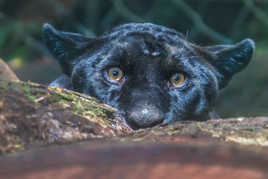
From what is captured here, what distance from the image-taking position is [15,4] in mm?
10086

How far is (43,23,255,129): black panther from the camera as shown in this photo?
118 inches

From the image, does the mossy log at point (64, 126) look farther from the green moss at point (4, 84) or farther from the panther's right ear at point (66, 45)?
the panther's right ear at point (66, 45)

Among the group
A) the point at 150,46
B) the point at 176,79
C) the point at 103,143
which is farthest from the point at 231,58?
the point at 103,143

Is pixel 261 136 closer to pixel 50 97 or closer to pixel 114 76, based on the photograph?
pixel 50 97

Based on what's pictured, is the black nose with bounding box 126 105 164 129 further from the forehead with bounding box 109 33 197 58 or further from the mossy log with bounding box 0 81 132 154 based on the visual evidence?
the forehead with bounding box 109 33 197 58

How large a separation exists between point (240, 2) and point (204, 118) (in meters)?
6.84

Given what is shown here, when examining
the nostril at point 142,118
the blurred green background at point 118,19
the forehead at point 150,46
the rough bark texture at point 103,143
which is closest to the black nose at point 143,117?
the nostril at point 142,118

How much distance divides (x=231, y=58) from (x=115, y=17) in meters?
6.62

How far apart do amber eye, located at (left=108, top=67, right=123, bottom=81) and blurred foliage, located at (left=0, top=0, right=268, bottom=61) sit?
5837mm

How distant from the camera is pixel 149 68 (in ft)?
10.2

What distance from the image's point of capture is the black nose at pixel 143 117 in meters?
2.65

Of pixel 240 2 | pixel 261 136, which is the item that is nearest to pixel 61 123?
pixel 261 136

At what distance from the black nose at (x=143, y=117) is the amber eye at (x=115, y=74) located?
55 cm

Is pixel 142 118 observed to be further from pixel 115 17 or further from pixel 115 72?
pixel 115 17
